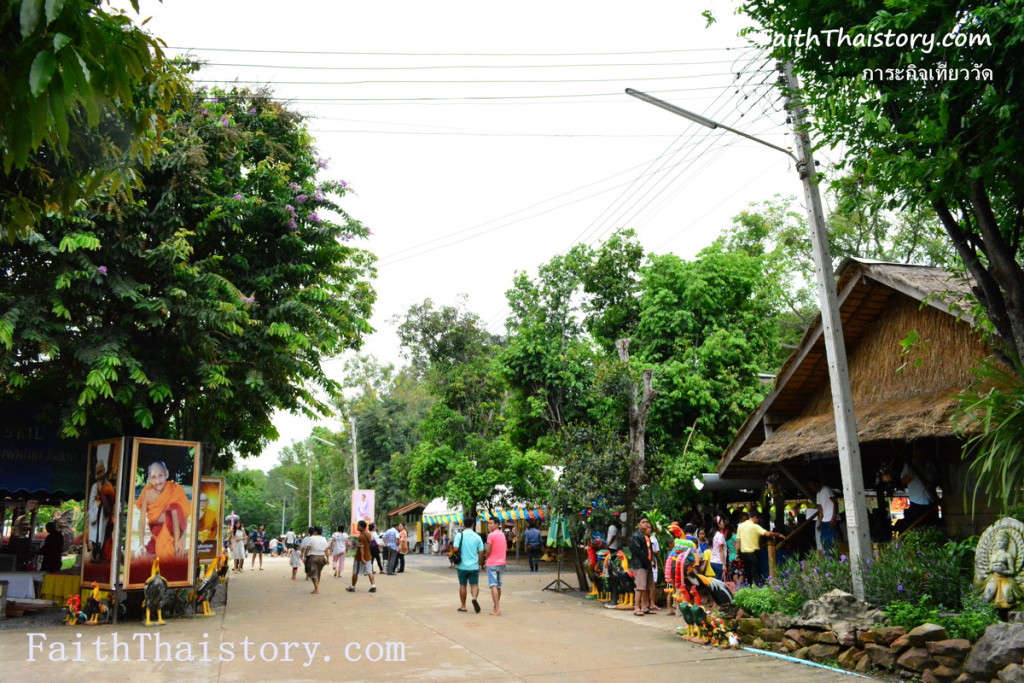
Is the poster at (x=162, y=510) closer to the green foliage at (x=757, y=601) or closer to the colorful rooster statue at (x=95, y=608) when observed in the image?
the colorful rooster statue at (x=95, y=608)

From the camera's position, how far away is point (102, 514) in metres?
13.9

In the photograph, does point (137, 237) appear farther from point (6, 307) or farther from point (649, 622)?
point (649, 622)

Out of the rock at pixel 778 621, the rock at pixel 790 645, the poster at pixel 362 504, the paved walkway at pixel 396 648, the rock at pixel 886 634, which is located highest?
the poster at pixel 362 504

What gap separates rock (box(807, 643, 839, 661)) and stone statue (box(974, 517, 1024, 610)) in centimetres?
169

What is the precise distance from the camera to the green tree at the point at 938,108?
684 centimetres

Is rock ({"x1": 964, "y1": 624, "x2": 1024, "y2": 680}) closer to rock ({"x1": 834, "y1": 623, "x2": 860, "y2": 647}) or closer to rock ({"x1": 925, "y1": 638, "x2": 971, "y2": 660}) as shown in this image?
rock ({"x1": 925, "y1": 638, "x2": 971, "y2": 660})

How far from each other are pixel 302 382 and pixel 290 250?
2776 mm

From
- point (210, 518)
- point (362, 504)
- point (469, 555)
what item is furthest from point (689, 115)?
point (362, 504)

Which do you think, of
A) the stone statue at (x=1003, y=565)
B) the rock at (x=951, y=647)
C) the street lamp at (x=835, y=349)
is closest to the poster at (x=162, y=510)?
the street lamp at (x=835, y=349)

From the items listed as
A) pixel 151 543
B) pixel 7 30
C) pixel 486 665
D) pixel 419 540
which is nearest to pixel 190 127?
pixel 151 543

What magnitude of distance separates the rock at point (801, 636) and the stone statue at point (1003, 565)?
1976mm

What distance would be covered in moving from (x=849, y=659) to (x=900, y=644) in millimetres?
685

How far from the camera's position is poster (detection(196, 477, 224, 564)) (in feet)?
64.4

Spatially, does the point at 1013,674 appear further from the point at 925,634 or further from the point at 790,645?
the point at 790,645
